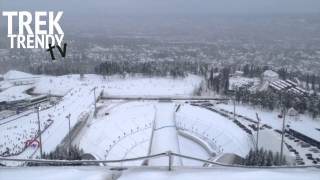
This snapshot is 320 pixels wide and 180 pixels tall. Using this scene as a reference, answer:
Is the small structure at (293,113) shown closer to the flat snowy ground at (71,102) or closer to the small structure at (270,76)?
the flat snowy ground at (71,102)

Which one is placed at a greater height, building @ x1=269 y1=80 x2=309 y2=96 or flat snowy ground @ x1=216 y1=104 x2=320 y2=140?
building @ x1=269 y1=80 x2=309 y2=96

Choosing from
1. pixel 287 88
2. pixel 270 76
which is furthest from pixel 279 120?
pixel 270 76

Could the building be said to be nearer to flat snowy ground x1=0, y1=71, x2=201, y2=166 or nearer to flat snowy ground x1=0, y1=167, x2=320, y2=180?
flat snowy ground x1=0, y1=71, x2=201, y2=166

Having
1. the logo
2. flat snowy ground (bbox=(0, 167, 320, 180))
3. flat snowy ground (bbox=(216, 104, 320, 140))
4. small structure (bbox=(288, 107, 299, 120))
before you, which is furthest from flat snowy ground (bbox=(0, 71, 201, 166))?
flat snowy ground (bbox=(0, 167, 320, 180))

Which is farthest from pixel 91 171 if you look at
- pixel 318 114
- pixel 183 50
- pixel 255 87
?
pixel 183 50

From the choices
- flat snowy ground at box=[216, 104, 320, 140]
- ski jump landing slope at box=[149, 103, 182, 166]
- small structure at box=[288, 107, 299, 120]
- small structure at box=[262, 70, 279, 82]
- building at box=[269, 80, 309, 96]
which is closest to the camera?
ski jump landing slope at box=[149, 103, 182, 166]

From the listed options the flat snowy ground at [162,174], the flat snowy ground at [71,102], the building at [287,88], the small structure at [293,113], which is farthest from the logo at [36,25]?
the building at [287,88]
